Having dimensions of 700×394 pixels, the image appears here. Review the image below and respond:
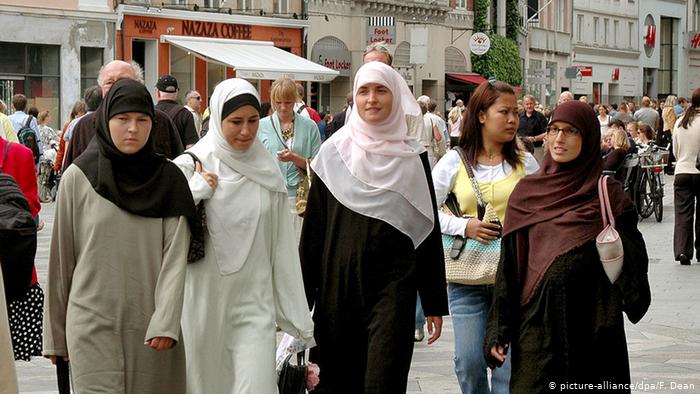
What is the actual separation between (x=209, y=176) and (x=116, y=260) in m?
0.68

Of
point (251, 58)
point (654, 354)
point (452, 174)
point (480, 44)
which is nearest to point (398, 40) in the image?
point (480, 44)

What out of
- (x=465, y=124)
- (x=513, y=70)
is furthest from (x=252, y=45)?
(x=465, y=124)

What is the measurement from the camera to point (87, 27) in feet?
117

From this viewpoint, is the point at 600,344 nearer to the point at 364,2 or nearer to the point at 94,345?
the point at 94,345

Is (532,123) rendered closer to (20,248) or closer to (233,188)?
(233,188)

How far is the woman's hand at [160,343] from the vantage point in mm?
5984

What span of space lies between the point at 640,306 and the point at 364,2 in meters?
42.5

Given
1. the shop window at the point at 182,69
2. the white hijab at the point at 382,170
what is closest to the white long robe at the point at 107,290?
the white hijab at the point at 382,170

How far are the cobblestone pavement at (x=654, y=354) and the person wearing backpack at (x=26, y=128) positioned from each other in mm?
6803

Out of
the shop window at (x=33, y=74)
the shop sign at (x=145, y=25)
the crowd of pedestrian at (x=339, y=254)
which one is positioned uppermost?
the shop sign at (x=145, y=25)

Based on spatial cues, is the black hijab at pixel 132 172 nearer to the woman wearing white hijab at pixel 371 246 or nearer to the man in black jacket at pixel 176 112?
the woman wearing white hijab at pixel 371 246

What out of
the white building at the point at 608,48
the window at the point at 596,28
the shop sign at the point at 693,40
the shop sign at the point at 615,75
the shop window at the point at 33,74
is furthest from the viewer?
the shop sign at the point at 693,40

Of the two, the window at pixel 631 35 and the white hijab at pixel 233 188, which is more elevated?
the window at pixel 631 35

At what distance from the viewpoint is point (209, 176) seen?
656 centimetres
